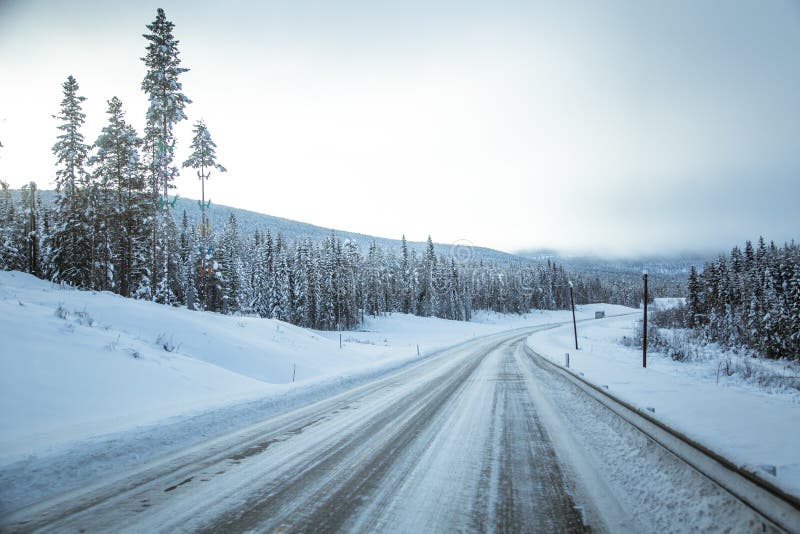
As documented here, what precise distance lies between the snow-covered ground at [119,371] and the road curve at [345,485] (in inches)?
64.9

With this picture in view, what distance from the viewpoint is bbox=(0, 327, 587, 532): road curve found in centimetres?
308

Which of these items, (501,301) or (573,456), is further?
(501,301)

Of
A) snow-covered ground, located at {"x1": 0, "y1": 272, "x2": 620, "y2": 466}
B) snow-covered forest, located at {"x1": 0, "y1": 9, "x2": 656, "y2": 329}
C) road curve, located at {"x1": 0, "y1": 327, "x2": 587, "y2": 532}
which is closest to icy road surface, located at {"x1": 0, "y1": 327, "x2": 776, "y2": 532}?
road curve, located at {"x1": 0, "y1": 327, "x2": 587, "y2": 532}

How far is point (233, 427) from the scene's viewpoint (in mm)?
6547

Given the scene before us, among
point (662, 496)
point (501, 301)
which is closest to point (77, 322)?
point (662, 496)

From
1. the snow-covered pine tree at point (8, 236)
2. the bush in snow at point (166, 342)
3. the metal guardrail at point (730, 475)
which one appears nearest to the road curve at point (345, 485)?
the metal guardrail at point (730, 475)

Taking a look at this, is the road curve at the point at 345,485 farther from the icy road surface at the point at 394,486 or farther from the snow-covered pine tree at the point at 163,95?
the snow-covered pine tree at the point at 163,95

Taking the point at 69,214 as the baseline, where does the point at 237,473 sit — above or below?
below

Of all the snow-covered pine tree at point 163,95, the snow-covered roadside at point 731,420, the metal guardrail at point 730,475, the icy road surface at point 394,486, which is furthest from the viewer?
the snow-covered pine tree at point 163,95

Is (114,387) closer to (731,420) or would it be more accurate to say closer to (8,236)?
(731,420)

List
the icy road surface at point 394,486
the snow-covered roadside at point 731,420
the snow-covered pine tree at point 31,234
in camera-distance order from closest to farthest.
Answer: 1. the icy road surface at point 394,486
2. the snow-covered roadside at point 731,420
3. the snow-covered pine tree at point 31,234

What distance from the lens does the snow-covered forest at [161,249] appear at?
79.1 ft

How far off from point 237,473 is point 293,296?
5366 centimetres

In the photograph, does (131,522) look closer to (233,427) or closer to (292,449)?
(292,449)
